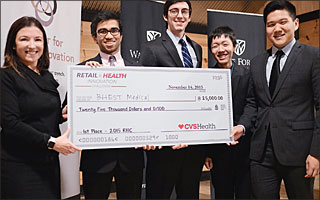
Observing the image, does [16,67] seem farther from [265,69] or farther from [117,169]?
[265,69]

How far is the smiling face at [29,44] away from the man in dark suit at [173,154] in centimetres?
73

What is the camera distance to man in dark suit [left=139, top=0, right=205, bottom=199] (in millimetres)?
2021

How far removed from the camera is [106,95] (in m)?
1.89

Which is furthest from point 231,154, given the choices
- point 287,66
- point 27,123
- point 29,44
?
point 29,44

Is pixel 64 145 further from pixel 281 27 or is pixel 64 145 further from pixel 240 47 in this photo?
pixel 240 47

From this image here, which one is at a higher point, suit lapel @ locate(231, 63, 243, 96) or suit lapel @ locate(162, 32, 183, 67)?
suit lapel @ locate(162, 32, 183, 67)

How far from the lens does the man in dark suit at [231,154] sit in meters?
2.15

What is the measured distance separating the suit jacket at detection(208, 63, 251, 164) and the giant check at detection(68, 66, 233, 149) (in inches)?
5.0

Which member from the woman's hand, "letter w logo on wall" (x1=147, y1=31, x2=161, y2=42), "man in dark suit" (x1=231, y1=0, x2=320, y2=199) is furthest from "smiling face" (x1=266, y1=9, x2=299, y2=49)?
the woman's hand

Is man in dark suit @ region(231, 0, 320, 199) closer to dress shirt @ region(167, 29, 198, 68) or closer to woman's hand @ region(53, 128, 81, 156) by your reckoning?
dress shirt @ region(167, 29, 198, 68)

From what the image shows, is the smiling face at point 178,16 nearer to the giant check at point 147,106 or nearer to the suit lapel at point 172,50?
the suit lapel at point 172,50

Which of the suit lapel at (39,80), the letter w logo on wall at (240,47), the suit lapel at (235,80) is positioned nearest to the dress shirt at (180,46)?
the suit lapel at (235,80)

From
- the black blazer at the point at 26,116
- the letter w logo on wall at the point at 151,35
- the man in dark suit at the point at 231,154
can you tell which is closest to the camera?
the black blazer at the point at 26,116

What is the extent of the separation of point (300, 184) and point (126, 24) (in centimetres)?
224
